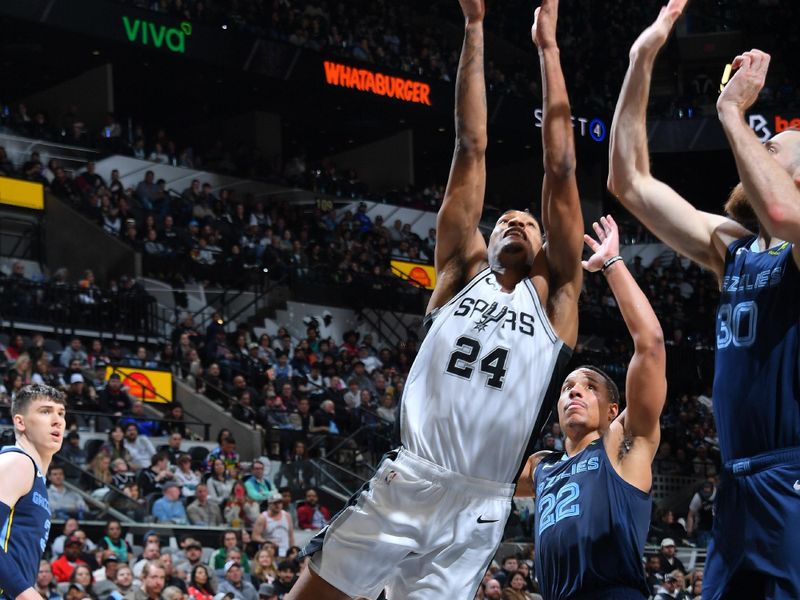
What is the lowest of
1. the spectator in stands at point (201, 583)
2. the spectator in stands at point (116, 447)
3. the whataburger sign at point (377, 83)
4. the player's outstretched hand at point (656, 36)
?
the spectator in stands at point (201, 583)

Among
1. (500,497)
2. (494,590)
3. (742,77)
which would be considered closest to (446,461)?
(500,497)

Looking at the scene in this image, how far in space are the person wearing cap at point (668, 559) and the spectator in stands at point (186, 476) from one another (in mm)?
5735

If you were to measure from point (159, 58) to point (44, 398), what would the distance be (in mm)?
19166

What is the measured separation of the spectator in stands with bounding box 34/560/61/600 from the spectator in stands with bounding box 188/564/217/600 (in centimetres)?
130

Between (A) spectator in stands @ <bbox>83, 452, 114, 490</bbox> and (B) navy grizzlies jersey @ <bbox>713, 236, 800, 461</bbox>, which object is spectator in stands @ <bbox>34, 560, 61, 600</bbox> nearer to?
(A) spectator in stands @ <bbox>83, 452, 114, 490</bbox>

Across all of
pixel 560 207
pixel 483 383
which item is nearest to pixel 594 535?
pixel 483 383

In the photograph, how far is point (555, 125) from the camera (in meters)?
4.68

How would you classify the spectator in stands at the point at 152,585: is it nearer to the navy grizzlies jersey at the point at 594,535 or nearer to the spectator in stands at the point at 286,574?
the spectator in stands at the point at 286,574

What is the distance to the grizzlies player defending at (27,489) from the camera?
515 cm

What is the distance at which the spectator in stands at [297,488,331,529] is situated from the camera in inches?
569

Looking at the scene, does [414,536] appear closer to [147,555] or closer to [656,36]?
[656,36]

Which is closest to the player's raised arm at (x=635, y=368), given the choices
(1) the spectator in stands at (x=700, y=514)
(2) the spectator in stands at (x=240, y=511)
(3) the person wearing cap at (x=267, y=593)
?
(3) the person wearing cap at (x=267, y=593)

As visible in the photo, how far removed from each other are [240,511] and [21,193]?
9.45 metres

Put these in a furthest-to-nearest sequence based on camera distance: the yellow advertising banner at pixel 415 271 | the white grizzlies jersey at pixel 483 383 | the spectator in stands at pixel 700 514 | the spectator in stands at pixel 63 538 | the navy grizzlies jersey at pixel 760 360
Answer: the yellow advertising banner at pixel 415 271 → the spectator in stands at pixel 700 514 → the spectator in stands at pixel 63 538 → the white grizzlies jersey at pixel 483 383 → the navy grizzlies jersey at pixel 760 360
